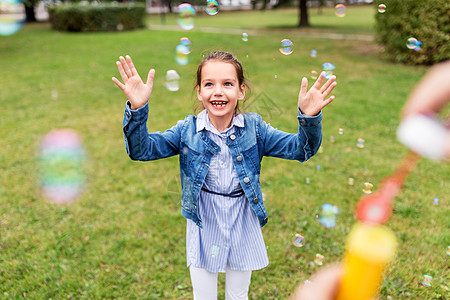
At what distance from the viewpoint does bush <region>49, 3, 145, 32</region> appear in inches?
768

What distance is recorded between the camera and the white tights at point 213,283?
6.79ft

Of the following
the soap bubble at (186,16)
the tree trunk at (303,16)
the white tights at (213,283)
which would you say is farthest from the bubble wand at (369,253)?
the tree trunk at (303,16)

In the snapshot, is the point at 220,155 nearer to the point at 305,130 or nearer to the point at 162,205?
the point at 305,130

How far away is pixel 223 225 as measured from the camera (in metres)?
1.98

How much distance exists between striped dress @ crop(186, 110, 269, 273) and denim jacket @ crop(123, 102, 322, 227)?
4cm

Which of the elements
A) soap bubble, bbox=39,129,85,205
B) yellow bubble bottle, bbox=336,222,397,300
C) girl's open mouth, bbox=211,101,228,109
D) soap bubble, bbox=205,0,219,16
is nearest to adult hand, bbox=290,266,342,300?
Answer: yellow bubble bottle, bbox=336,222,397,300

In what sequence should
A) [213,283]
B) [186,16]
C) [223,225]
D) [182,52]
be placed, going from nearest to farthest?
[223,225] → [213,283] → [182,52] → [186,16]

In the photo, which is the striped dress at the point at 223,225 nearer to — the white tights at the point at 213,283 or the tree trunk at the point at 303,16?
the white tights at the point at 213,283

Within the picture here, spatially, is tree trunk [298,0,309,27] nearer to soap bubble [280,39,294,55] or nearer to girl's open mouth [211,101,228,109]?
soap bubble [280,39,294,55]

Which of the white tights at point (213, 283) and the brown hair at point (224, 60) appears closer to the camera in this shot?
the brown hair at point (224, 60)

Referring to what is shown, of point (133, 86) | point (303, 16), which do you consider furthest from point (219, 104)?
point (303, 16)

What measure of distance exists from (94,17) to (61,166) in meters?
17.0

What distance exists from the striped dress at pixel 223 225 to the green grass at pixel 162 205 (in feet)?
1.43

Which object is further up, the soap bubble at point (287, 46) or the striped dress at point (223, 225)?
the soap bubble at point (287, 46)
